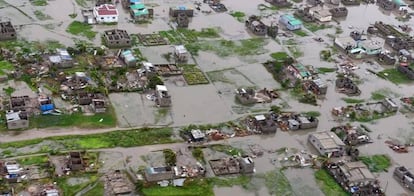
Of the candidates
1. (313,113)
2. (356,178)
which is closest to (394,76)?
(313,113)

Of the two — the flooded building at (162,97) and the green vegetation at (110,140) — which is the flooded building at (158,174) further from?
the flooded building at (162,97)

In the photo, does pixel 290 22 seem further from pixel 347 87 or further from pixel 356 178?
pixel 356 178

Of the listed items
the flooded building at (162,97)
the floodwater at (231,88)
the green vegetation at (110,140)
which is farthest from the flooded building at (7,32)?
the flooded building at (162,97)

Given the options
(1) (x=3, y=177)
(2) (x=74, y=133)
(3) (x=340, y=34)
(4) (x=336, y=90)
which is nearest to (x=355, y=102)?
(4) (x=336, y=90)

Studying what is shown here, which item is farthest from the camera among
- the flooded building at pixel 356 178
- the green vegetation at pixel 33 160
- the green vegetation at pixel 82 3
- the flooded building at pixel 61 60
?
the green vegetation at pixel 82 3

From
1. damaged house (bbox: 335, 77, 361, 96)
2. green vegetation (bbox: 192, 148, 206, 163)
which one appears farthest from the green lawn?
damaged house (bbox: 335, 77, 361, 96)

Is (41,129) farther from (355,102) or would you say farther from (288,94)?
(355,102)
